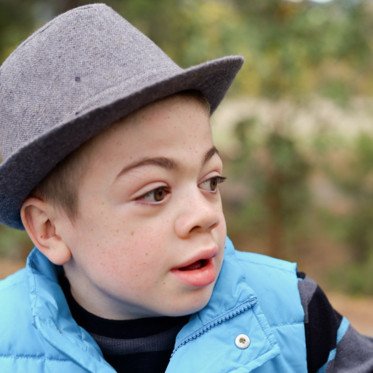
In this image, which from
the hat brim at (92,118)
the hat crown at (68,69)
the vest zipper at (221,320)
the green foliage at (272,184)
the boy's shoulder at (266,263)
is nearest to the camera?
the hat brim at (92,118)

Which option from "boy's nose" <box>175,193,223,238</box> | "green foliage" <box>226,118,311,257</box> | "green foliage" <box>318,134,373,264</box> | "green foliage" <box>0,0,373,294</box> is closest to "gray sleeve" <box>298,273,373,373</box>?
"boy's nose" <box>175,193,223,238</box>

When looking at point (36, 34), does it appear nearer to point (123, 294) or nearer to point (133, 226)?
point (133, 226)

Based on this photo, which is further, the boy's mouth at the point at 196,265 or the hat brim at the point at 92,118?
the boy's mouth at the point at 196,265

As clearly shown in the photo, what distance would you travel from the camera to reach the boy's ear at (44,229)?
70.7 inches

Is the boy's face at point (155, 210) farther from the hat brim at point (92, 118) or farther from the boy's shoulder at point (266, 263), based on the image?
the boy's shoulder at point (266, 263)

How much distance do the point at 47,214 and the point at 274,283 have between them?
25.0 inches

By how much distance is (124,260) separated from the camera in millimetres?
1644

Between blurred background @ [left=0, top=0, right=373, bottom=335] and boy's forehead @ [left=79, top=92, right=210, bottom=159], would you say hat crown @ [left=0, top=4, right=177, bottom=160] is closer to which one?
boy's forehead @ [left=79, top=92, right=210, bottom=159]

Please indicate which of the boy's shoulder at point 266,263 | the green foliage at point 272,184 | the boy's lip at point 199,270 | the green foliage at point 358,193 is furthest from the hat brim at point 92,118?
the green foliage at point 358,193

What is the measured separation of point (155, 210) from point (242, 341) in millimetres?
394

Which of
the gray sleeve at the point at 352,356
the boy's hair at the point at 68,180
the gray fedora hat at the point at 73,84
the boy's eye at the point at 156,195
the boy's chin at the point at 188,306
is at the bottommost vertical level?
the gray sleeve at the point at 352,356

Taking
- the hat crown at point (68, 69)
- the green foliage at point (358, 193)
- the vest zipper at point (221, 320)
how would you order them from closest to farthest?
the hat crown at point (68, 69) → the vest zipper at point (221, 320) → the green foliage at point (358, 193)

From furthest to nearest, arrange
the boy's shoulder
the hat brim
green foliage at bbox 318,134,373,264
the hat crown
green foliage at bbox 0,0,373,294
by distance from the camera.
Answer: green foliage at bbox 318,134,373,264
green foliage at bbox 0,0,373,294
the boy's shoulder
the hat crown
the hat brim

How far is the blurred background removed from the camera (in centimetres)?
602
